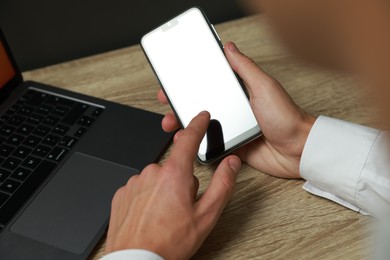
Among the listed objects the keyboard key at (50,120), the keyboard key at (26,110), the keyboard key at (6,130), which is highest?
Result: the keyboard key at (26,110)

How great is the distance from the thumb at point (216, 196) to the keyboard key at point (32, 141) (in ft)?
0.87

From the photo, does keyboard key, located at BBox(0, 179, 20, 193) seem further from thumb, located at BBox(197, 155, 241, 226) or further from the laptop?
thumb, located at BBox(197, 155, 241, 226)

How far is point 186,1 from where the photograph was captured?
883mm

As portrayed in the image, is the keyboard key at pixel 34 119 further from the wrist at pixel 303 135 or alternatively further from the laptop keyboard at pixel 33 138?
the wrist at pixel 303 135

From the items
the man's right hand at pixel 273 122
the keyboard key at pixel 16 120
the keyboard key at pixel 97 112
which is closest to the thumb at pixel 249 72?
the man's right hand at pixel 273 122

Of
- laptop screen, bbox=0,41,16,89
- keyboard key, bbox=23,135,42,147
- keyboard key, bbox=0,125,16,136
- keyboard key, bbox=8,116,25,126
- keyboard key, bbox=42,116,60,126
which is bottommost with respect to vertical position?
keyboard key, bbox=23,135,42,147

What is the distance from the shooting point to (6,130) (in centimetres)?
71

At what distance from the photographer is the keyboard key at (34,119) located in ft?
2.38

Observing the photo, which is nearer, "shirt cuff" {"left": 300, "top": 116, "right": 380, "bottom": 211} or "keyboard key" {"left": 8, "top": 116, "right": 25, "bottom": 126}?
"shirt cuff" {"left": 300, "top": 116, "right": 380, "bottom": 211}

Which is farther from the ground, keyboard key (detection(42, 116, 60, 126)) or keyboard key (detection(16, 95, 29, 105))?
keyboard key (detection(16, 95, 29, 105))

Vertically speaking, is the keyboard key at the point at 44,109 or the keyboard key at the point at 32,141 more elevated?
the keyboard key at the point at 44,109

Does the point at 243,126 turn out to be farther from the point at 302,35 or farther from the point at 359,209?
the point at 302,35

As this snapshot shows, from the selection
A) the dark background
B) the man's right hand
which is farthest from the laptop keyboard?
the man's right hand

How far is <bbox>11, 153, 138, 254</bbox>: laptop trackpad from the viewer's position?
59 cm
